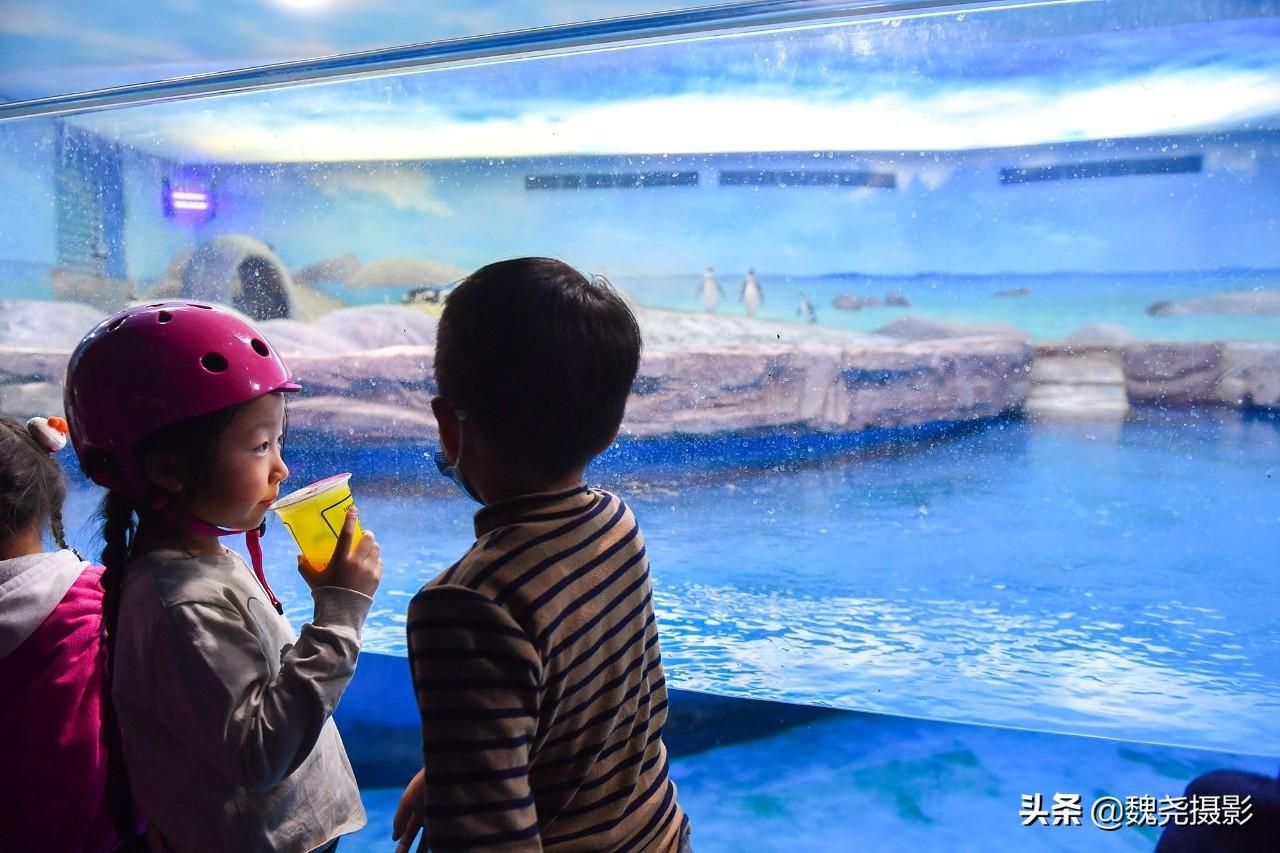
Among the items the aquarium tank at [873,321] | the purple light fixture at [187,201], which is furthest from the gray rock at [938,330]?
the purple light fixture at [187,201]

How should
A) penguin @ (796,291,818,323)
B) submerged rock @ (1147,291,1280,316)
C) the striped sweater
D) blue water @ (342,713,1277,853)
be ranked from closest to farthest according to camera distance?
the striped sweater, blue water @ (342,713,1277,853), submerged rock @ (1147,291,1280,316), penguin @ (796,291,818,323)

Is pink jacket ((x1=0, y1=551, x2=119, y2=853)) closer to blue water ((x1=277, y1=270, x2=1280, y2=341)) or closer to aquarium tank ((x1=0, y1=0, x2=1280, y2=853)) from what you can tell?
aquarium tank ((x1=0, y1=0, x2=1280, y2=853))

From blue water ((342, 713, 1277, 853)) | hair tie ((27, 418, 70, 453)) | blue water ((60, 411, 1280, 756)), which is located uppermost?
hair tie ((27, 418, 70, 453))

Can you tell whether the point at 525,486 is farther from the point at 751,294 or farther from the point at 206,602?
the point at 751,294

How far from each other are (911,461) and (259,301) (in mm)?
2624

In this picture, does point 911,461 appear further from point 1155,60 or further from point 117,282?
point 117,282

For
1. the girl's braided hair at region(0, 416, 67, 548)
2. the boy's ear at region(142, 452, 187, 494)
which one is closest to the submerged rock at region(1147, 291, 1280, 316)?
the boy's ear at region(142, 452, 187, 494)

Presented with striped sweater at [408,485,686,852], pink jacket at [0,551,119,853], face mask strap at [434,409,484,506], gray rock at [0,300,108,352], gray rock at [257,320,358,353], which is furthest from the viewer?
gray rock at [0,300,108,352]

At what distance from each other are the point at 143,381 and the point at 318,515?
0.83ft

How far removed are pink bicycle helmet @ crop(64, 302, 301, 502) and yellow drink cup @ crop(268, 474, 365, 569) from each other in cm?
15

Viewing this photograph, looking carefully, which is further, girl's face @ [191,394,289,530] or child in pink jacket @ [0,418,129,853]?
child in pink jacket @ [0,418,129,853]

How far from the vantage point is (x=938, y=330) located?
2943mm

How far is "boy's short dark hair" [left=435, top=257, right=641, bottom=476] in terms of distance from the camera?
0.82m

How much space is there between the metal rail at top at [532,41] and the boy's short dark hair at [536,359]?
6.42 feet
